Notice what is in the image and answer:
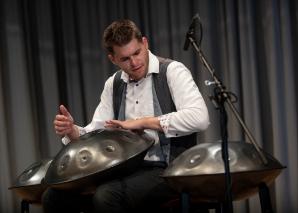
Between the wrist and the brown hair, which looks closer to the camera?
the brown hair

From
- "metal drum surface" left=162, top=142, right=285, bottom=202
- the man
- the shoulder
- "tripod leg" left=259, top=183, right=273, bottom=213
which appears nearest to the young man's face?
the man

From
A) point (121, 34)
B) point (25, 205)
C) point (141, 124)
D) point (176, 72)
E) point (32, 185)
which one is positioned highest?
point (121, 34)

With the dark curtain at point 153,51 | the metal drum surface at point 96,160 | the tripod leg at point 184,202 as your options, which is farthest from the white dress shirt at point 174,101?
the dark curtain at point 153,51

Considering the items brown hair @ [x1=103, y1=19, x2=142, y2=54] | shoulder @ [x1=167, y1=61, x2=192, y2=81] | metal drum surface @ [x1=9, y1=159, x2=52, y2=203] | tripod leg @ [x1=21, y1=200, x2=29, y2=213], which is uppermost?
brown hair @ [x1=103, y1=19, x2=142, y2=54]

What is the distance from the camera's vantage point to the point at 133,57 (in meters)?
2.11

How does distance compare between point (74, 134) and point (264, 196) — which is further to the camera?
point (74, 134)

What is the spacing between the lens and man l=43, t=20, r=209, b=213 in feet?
6.17

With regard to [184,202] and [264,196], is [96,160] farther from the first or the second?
[264,196]

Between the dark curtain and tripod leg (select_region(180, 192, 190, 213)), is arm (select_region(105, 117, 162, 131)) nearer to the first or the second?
tripod leg (select_region(180, 192, 190, 213))

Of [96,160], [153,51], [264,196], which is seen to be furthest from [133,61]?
[153,51]

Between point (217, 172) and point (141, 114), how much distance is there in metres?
0.64

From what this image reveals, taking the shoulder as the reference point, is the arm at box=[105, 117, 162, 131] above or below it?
below

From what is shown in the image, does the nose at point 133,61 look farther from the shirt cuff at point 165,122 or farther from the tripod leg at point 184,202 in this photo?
the tripod leg at point 184,202

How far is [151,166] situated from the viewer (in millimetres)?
2072
